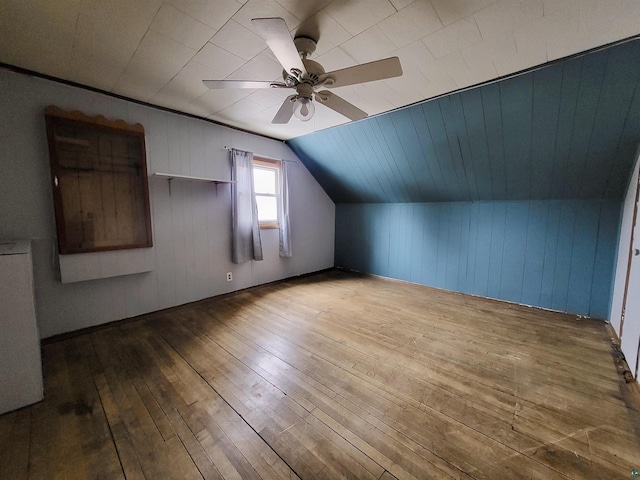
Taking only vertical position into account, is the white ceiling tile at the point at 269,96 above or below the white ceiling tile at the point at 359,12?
above

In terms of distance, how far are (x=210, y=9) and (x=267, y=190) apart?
8.78ft

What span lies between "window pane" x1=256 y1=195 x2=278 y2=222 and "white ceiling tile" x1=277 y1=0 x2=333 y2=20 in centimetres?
266

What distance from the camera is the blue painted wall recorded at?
276 cm

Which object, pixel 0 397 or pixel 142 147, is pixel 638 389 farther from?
pixel 142 147

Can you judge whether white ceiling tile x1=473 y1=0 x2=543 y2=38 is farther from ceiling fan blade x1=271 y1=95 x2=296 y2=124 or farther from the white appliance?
the white appliance

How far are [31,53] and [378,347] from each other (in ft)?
11.8

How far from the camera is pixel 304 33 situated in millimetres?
1612

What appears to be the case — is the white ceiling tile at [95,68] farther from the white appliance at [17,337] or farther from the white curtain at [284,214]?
the white curtain at [284,214]

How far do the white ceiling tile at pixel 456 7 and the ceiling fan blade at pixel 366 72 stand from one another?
1.32ft

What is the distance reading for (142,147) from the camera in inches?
104

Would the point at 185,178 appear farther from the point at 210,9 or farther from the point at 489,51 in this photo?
the point at 489,51

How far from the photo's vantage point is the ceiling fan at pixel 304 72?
1.24m

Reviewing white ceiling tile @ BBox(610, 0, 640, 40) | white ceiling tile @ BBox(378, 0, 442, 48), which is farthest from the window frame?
white ceiling tile @ BBox(610, 0, 640, 40)

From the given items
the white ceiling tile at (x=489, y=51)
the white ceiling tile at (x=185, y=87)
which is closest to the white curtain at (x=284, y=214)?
the white ceiling tile at (x=185, y=87)
